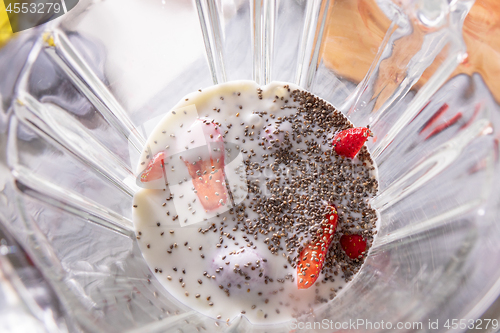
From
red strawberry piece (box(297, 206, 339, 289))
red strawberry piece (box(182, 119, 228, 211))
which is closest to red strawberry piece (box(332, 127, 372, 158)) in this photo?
red strawberry piece (box(297, 206, 339, 289))

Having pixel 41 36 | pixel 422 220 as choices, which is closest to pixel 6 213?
pixel 41 36

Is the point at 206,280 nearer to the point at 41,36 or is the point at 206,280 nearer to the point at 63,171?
the point at 63,171

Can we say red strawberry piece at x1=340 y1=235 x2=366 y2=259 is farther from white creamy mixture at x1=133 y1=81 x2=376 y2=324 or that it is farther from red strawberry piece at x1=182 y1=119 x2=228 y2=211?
red strawberry piece at x1=182 y1=119 x2=228 y2=211

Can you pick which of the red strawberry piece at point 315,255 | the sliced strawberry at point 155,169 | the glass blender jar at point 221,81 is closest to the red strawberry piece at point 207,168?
the sliced strawberry at point 155,169

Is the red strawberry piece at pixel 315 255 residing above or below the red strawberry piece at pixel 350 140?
below

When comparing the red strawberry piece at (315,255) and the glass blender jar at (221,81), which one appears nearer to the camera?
the glass blender jar at (221,81)

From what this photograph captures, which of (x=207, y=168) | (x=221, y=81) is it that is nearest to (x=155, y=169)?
(x=207, y=168)

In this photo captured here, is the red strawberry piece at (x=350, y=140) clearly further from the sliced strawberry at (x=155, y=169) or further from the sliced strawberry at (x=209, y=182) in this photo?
the sliced strawberry at (x=155, y=169)

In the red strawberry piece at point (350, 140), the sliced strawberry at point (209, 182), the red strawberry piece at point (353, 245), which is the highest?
the red strawberry piece at point (350, 140)
